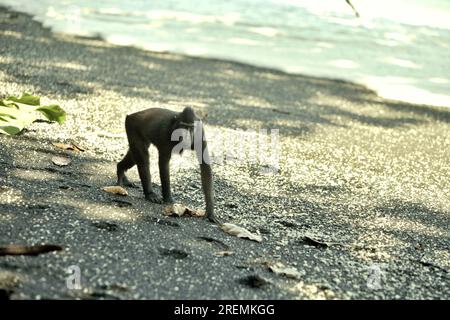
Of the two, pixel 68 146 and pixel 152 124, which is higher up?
pixel 152 124

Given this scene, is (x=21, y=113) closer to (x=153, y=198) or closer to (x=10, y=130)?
(x=10, y=130)

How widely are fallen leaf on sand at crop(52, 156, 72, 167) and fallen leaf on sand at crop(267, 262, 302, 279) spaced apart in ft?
6.79

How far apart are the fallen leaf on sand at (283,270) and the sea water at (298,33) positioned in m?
6.11

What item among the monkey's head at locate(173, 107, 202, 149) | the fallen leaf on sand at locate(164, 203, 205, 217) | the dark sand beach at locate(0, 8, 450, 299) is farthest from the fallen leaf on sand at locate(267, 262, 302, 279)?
the monkey's head at locate(173, 107, 202, 149)

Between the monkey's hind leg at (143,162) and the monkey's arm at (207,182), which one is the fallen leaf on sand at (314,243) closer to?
the monkey's arm at (207,182)

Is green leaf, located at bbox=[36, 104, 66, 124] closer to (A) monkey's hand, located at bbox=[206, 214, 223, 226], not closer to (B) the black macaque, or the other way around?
(B) the black macaque

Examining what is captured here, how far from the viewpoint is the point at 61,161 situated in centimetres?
545

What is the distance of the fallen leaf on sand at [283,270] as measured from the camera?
397 centimetres

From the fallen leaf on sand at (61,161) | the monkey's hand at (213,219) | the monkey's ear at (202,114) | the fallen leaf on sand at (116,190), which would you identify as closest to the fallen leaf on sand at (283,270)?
the monkey's hand at (213,219)

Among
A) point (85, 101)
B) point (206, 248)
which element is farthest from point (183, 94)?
point (206, 248)

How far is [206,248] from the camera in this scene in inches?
165

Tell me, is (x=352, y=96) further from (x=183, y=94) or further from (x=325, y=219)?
(x=325, y=219)

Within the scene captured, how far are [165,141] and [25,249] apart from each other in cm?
133

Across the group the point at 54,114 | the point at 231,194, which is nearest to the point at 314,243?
the point at 231,194
